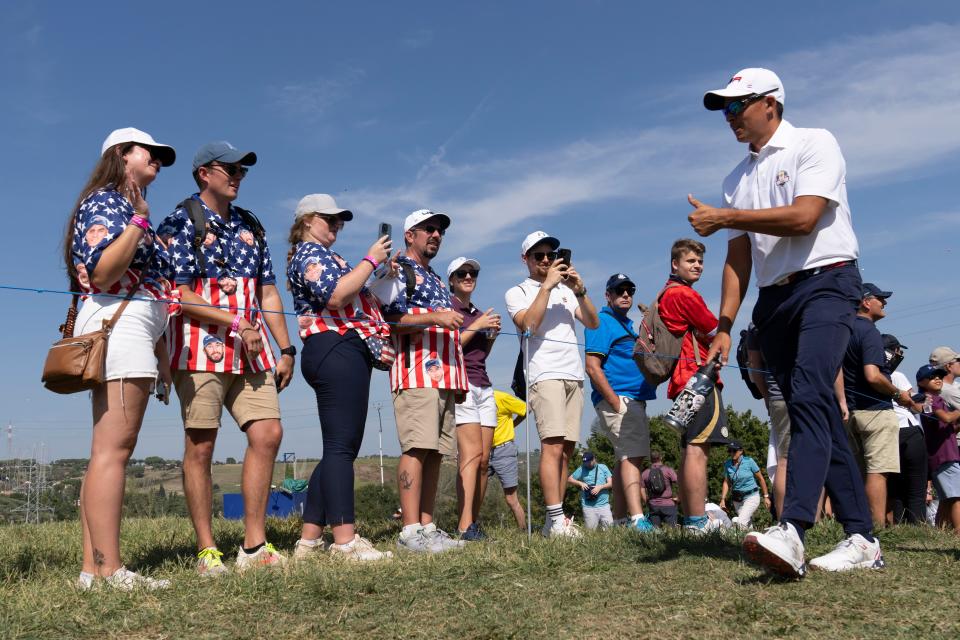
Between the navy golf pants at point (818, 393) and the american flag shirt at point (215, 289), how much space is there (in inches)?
109

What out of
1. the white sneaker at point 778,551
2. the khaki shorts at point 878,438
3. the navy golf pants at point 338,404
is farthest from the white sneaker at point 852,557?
the khaki shorts at point 878,438

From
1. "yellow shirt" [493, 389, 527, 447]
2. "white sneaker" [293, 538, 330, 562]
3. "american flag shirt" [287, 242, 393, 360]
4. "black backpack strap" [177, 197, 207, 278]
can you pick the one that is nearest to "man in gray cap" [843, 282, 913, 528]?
"yellow shirt" [493, 389, 527, 447]

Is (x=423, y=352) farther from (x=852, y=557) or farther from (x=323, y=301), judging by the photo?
(x=852, y=557)

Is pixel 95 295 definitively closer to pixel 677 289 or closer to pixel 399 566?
pixel 399 566

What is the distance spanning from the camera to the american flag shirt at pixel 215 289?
4.75 meters

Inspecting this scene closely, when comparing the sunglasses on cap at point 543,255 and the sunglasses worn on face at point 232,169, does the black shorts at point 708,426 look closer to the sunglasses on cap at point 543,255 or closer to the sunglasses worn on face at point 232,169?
the sunglasses on cap at point 543,255

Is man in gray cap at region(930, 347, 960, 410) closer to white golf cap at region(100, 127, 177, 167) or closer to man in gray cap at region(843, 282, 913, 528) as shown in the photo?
man in gray cap at region(843, 282, 913, 528)

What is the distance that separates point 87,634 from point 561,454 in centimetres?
400

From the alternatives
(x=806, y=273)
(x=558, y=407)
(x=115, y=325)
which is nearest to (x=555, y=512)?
(x=558, y=407)

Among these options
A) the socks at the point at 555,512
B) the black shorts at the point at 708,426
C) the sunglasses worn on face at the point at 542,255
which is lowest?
the socks at the point at 555,512

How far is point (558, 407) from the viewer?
6.56 metres

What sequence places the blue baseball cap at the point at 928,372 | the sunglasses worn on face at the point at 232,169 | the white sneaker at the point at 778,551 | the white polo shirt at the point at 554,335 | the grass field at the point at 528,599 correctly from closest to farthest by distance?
the grass field at the point at 528,599 < the white sneaker at the point at 778,551 < the sunglasses worn on face at the point at 232,169 < the white polo shirt at the point at 554,335 < the blue baseball cap at the point at 928,372

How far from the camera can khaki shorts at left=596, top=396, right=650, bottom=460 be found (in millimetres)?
6691

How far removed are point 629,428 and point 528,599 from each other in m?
3.48
